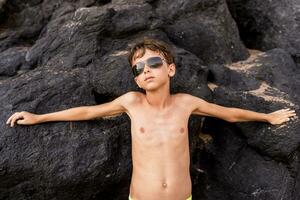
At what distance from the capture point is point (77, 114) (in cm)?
359

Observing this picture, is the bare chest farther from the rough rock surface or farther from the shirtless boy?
the rough rock surface

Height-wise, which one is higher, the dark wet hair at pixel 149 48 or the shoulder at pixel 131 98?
the dark wet hair at pixel 149 48

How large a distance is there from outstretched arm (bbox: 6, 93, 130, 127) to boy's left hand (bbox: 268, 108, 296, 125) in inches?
56.7

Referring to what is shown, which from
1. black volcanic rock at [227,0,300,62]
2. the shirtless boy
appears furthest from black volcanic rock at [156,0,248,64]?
the shirtless boy

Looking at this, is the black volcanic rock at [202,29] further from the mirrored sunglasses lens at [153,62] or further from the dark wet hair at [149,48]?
the mirrored sunglasses lens at [153,62]

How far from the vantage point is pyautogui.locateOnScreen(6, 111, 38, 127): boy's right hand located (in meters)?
3.47

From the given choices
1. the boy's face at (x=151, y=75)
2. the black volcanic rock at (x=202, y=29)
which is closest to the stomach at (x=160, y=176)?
the boy's face at (x=151, y=75)

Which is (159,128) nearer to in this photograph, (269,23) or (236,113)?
(236,113)

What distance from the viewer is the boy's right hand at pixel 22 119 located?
3473 mm

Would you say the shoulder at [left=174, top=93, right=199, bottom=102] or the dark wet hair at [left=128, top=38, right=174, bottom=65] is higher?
the dark wet hair at [left=128, top=38, right=174, bottom=65]

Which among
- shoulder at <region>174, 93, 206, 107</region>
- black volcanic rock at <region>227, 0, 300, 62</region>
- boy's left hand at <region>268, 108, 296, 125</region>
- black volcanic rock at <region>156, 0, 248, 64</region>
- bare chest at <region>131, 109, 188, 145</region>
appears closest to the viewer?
bare chest at <region>131, 109, 188, 145</region>

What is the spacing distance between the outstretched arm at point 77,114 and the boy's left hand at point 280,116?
1439mm

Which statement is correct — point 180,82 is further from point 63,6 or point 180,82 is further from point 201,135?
point 63,6

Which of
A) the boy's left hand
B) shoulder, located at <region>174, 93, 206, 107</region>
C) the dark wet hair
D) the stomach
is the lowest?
the stomach
